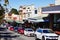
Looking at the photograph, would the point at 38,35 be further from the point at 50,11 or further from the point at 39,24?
the point at 39,24

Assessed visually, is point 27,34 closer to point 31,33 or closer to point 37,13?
point 31,33

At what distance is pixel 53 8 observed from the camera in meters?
44.7

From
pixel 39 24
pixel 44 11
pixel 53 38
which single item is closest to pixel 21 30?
pixel 44 11

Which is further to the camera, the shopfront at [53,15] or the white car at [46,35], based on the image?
the shopfront at [53,15]

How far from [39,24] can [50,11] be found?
1863 centimetres

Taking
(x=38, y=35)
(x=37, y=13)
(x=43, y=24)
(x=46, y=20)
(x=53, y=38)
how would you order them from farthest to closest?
(x=37, y=13)
(x=43, y=24)
(x=46, y=20)
(x=38, y=35)
(x=53, y=38)

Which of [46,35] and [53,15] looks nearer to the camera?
[46,35]

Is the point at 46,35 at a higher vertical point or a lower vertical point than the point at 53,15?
lower

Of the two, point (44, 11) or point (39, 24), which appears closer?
point (44, 11)

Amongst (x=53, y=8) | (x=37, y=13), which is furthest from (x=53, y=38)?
(x=37, y=13)

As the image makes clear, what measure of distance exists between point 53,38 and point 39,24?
119 ft

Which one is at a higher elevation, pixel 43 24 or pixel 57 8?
pixel 57 8

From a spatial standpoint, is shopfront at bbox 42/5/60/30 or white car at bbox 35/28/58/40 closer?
white car at bbox 35/28/58/40

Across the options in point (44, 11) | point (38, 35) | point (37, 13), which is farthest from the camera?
point (37, 13)
